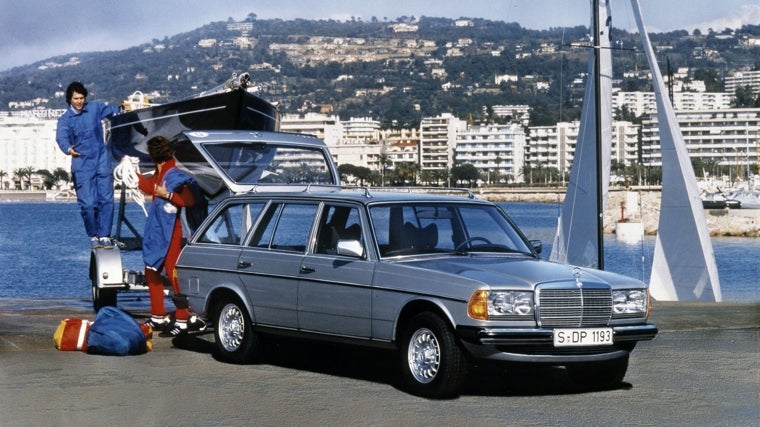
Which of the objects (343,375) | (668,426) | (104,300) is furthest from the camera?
(104,300)

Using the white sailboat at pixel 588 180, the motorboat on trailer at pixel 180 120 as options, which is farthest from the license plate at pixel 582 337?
the white sailboat at pixel 588 180

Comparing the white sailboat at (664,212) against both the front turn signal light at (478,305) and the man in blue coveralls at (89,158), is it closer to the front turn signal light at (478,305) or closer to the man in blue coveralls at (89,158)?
the man in blue coveralls at (89,158)

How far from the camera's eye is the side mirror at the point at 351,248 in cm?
1074

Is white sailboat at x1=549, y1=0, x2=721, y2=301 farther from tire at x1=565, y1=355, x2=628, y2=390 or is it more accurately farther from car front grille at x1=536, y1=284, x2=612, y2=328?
car front grille at x1=536, y1=284, x2=612, y2=328

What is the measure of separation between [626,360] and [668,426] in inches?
67.3

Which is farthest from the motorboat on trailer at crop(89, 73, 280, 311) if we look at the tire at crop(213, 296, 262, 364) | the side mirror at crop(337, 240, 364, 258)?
the side mirror at crop(337, 240, 364, 258)

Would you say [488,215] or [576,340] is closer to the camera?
[576,340]

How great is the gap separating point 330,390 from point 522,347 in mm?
1660

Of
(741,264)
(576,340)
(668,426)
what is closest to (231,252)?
(576,340)

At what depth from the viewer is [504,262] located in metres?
10.7

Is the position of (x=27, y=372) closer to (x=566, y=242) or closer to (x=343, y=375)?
(x=343, y=375)

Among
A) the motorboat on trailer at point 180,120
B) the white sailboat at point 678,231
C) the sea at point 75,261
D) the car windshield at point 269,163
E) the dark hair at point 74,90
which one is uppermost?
the dark hair at point 74,90

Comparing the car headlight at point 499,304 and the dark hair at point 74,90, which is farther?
the dark hair at point 74,90

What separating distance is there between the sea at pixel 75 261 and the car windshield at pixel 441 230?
8.32 metres
